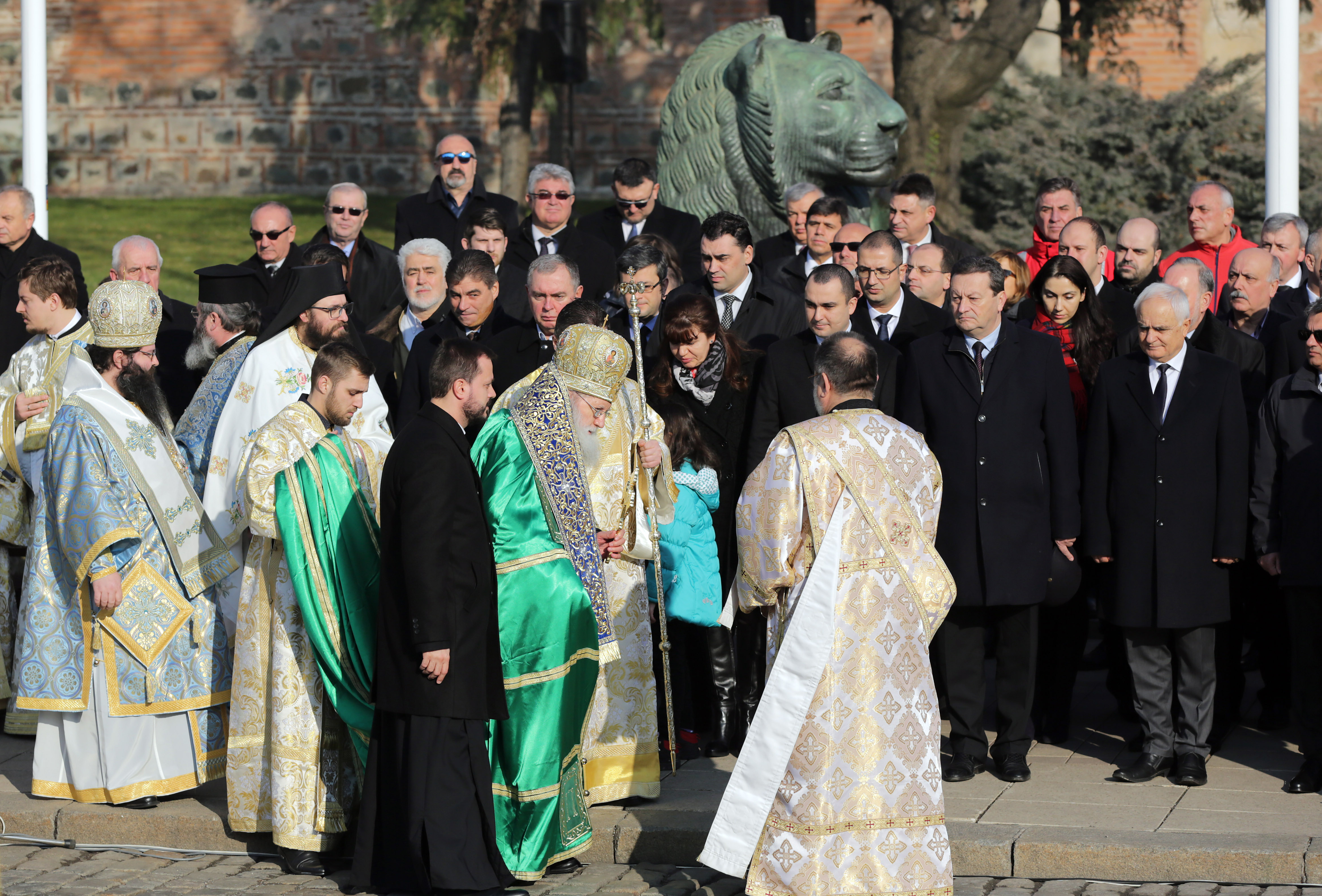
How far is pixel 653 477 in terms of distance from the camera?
6496 mm

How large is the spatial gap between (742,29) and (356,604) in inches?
243

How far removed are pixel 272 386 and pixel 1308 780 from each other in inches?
167

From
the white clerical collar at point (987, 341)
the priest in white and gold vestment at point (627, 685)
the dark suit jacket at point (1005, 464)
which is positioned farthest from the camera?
the white clerical collar at point (987, 341)

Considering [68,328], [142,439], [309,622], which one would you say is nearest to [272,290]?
[68,328]

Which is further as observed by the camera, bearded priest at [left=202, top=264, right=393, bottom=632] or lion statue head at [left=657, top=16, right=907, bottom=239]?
lion statue head at [left=657, top=16, right=907, bottom=239]

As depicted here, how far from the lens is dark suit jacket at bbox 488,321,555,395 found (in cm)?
750

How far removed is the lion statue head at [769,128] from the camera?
1009 cm

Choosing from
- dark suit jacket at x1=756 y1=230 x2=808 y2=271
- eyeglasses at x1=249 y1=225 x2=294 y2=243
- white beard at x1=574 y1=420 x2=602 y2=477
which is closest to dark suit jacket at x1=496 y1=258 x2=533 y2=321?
eyeglasses at x1=249 y1=225 x2=294 y2=243

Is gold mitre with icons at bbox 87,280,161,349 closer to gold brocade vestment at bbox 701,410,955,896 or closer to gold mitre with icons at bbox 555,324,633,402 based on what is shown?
gold mitre with icons at bbox 555,324,633,402

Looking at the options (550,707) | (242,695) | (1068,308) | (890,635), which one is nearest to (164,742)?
(242,695)

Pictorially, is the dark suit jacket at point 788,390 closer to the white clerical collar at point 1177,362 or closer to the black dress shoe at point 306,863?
the white clerical collar at point 1177,362

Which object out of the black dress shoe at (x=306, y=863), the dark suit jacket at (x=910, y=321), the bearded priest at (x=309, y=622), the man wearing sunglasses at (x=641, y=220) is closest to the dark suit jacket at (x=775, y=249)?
the man wearing sunglasses at (x=641, y=220)

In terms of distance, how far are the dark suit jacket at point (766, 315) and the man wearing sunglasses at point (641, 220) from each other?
1.07 metres

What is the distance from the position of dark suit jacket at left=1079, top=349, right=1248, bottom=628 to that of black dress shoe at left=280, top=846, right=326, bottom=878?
3.16 metres
